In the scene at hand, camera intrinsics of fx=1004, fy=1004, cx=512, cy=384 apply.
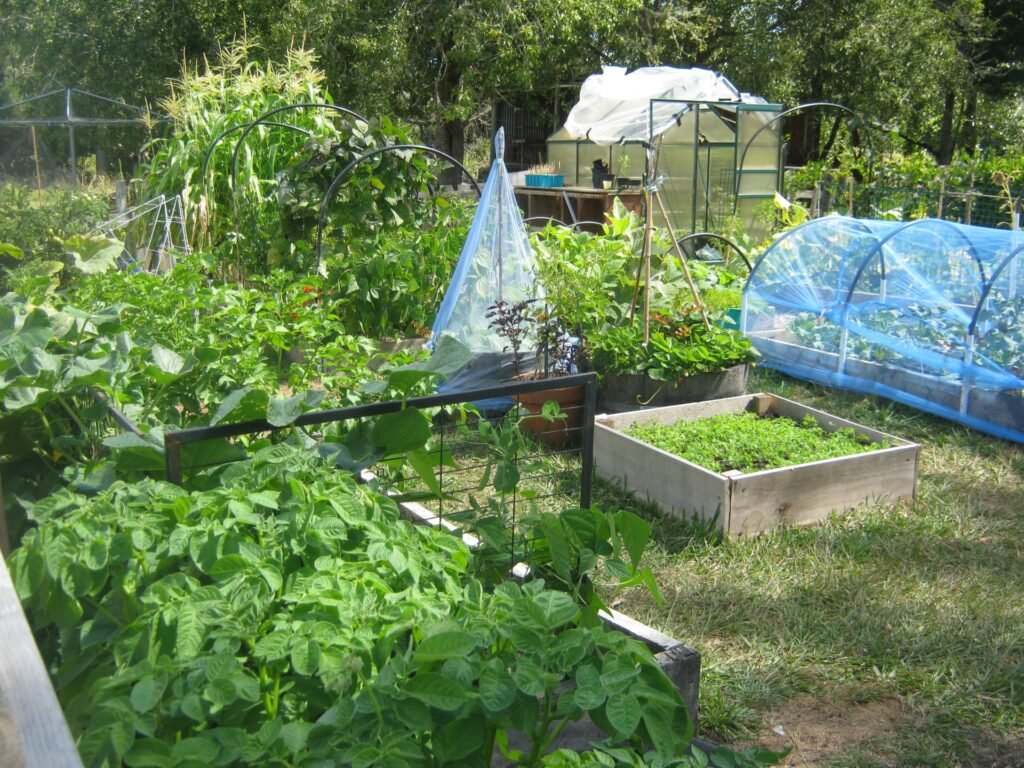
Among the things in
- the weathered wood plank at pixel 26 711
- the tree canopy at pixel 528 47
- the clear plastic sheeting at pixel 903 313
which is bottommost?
the clear plastic sheeting at pixel 903 313

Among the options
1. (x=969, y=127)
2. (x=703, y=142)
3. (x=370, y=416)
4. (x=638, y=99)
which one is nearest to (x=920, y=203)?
(x=703, y=142)

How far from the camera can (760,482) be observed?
450 centimetres

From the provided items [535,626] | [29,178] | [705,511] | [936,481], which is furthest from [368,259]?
[29,178]

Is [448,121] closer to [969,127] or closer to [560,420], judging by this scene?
[969,127]

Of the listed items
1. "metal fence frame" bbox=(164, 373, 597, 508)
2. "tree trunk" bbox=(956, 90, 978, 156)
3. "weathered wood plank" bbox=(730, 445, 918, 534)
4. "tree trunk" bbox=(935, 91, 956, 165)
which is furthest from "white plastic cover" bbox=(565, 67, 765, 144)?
"tree trunk" bbox=(956, 90, 978, 156)

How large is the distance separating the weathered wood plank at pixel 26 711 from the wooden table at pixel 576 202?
1256cm

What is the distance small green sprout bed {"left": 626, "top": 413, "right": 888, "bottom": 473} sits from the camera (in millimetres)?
4824

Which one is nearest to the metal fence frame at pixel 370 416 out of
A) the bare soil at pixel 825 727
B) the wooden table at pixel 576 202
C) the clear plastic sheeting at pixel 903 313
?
the bare soil at pixel 825 727

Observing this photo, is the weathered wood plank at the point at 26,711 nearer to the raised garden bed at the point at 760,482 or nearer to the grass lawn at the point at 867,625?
the grass lawn at the point at 867,625

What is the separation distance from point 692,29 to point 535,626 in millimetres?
21303

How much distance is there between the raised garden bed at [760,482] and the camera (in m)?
4.48

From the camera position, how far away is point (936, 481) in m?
5.24

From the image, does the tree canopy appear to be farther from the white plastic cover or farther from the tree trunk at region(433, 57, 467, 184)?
the white plastic cover

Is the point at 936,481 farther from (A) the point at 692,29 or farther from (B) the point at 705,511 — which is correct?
(A) the point at 692,29
